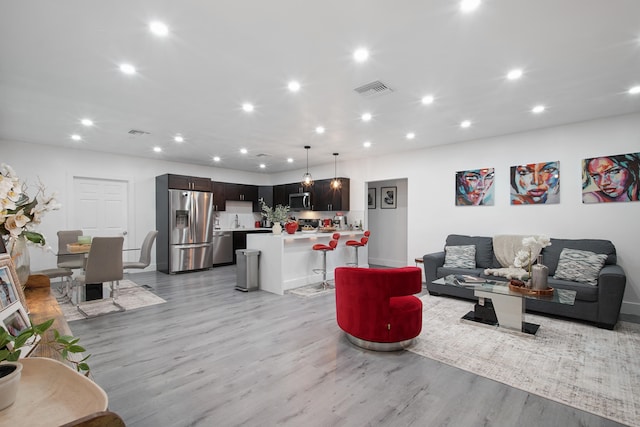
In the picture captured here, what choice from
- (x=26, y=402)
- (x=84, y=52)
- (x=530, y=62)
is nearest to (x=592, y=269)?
(x=530, y=62)

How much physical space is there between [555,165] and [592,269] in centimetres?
170

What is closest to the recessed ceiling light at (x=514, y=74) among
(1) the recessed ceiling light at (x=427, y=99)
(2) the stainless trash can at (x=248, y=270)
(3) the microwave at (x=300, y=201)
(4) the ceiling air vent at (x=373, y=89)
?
(1) the recessed ceiling light at (x=427, y=99)

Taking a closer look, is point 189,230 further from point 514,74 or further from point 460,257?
point 514,74

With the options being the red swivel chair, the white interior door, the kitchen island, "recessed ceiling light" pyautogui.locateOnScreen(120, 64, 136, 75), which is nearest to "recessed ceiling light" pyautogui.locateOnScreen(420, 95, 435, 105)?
the red swivel chair

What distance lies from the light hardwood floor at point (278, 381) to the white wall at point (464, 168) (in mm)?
3357

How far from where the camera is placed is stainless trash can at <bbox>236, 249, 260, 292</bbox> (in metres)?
5.48

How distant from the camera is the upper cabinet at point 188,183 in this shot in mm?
7227

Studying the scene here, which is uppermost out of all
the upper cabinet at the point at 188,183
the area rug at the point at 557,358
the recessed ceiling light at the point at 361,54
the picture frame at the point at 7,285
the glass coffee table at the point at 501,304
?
the recessed ceiling light at the point at 361,54

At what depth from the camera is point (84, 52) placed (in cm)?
274

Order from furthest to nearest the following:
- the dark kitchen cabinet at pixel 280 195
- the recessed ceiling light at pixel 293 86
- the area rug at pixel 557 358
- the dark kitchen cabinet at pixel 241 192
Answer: the dark kitchen cabinet at pixel 280 195 < the dark kitchen cabinet at pixel 241 192 < the recessed ceiling light at pixel 293 86 < the area rug at pixel 557 358

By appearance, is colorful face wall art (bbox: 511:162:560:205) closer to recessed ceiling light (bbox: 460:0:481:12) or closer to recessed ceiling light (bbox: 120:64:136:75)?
recessed ceiling light (bbox: 460:0:481:12)

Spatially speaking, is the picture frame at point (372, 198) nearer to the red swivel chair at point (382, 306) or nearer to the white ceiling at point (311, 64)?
the white ceiling at point (311, 64)

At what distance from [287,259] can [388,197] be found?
3.83 metres

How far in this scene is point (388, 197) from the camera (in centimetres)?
827
